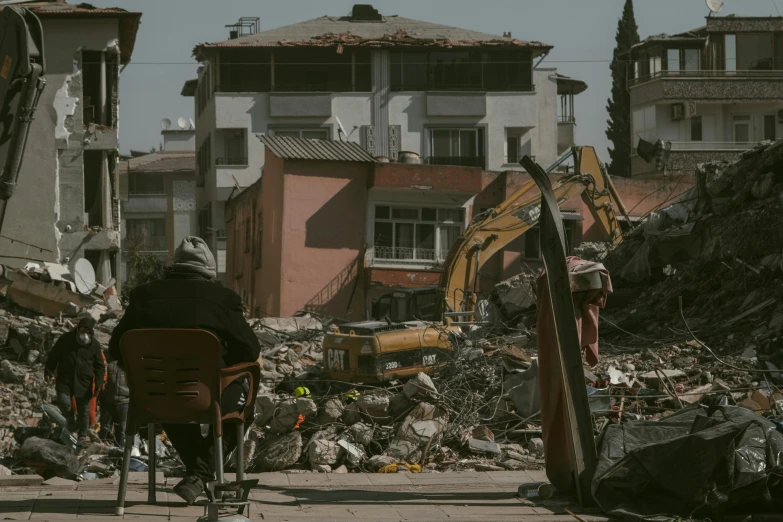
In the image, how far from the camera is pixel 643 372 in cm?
1595

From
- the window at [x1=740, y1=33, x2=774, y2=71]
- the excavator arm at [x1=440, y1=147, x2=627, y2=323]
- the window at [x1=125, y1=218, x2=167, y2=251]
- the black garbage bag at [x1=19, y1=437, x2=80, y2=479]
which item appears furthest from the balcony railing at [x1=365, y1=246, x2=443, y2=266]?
the window at [x1=125, y1=218, x2=167, y2=251]

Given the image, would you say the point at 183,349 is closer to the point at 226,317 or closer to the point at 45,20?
the point at 226,317

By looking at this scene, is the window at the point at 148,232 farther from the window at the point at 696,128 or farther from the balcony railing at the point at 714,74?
the window at the point at 696,128

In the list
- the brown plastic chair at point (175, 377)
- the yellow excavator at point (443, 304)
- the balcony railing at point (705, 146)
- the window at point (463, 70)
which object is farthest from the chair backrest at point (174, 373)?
the balcony railing at point (705, 146)

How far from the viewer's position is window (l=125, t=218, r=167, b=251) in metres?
72.4

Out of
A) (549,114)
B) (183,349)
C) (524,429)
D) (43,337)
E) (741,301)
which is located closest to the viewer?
(183,349)

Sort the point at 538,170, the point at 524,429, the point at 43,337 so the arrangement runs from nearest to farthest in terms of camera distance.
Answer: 1. the point at 538,170
2. the point at 524,429
3. the point at 43,337

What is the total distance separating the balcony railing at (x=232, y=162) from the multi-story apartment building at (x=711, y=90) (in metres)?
19.9

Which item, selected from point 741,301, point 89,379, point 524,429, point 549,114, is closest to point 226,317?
point 524,429

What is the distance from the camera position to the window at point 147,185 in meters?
73.6

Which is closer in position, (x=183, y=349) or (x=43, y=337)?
(x=183, y=349)

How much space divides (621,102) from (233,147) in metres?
22.8

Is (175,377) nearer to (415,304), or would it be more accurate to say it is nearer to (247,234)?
(415,304)

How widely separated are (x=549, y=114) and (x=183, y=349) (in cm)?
4976
